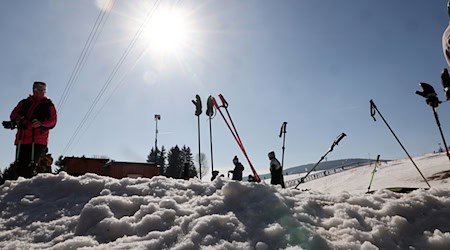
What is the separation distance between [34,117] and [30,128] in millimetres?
193

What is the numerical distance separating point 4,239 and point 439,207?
327cm

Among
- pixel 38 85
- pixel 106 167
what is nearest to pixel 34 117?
pixel 38 85

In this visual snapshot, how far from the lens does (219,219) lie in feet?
6.69

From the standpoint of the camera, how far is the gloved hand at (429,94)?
568 cm

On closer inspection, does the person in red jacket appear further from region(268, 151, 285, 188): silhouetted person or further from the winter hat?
region(268, 151, 285, 188): silhouetted person

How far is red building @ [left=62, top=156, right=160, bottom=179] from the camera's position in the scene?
16234mm

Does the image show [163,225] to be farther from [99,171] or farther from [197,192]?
[99,171]

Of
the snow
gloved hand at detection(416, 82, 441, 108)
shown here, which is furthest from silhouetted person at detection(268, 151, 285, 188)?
the snow

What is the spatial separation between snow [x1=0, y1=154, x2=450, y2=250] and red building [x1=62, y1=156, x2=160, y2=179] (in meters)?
14.9

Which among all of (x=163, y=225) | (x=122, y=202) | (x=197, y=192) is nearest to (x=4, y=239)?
(x=122, y=202)

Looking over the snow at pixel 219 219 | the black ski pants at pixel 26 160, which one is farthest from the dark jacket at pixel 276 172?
the black ski pants at pixel 26 160

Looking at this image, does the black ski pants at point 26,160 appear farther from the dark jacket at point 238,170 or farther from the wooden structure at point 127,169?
the wooden structure at point 127,169

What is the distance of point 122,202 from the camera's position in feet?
7.76

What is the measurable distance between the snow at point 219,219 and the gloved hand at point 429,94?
4.02 m
